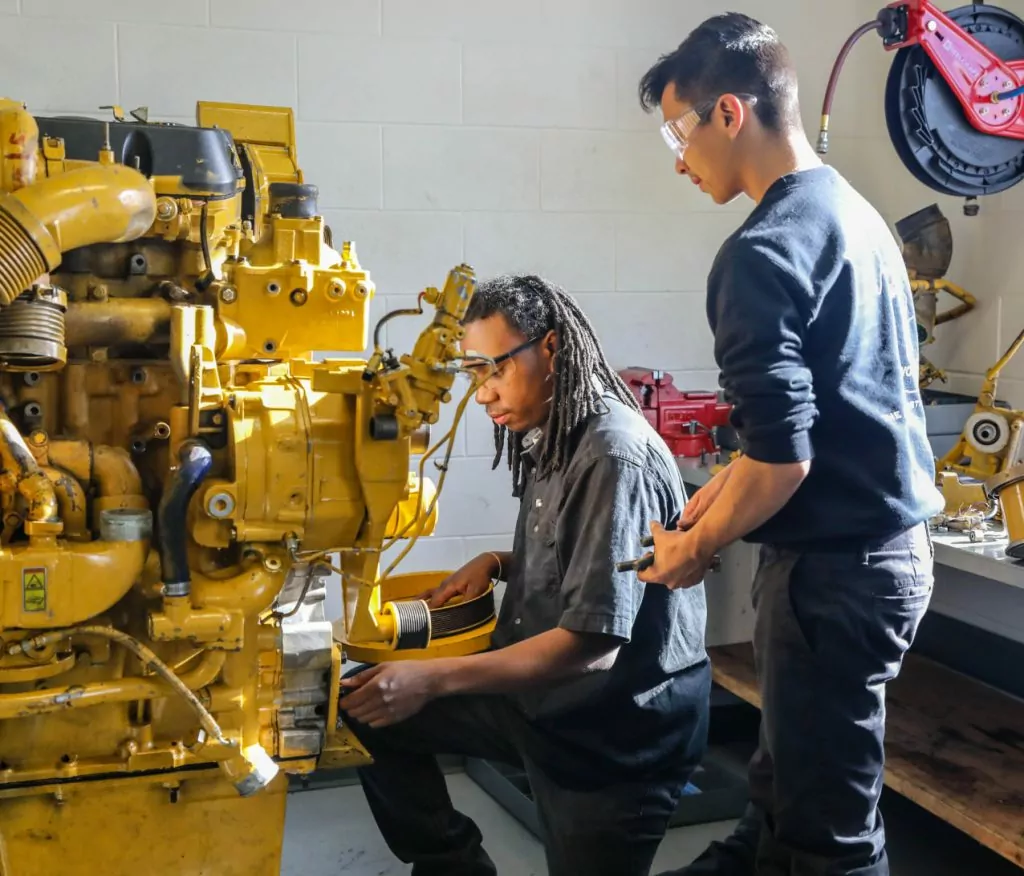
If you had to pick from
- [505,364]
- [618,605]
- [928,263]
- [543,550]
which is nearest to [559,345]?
[505,364]

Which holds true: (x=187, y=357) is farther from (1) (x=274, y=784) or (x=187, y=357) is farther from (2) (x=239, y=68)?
(2) (x=239, y=68)

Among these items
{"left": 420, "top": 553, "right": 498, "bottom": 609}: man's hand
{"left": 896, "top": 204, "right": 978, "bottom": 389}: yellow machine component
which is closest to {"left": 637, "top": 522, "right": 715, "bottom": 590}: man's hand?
{"left": 420, "top": 553, "right": 498, "bottom": 609}: man's hand

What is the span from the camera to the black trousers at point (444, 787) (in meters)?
1.94

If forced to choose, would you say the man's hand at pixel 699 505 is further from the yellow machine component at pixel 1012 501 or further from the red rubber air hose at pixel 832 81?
the red rubber air hose at pixel 832 81

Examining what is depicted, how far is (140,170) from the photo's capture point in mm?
1813

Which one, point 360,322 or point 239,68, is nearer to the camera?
point 360,322

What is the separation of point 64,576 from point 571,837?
881mm

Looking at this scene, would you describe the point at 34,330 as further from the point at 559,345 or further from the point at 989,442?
the point at 989,442

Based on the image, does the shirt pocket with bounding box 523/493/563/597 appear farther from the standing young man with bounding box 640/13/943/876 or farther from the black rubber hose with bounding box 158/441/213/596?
the black rubber hose with bounding box 158/441/213/596

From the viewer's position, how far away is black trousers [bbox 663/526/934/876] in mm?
1619

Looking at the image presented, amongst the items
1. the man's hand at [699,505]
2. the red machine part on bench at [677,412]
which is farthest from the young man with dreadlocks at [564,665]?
the red machine part on bench at [677,412]

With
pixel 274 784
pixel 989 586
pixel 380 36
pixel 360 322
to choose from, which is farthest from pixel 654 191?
pixel 274 784

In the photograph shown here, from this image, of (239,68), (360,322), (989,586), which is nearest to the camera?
(360,322)

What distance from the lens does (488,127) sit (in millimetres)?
3146
